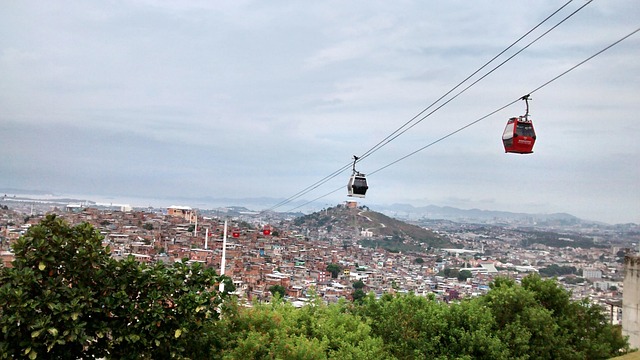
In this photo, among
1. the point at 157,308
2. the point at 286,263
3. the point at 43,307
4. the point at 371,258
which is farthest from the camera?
the point at 371,258

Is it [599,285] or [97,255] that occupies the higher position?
[97,255]

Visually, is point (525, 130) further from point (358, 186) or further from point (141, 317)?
point (141, 317)

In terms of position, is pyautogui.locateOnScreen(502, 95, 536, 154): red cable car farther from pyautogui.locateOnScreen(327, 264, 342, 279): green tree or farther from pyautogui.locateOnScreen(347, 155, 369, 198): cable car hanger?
pyautogui.locateOnScreen(327, 264, 342, 279): green tree

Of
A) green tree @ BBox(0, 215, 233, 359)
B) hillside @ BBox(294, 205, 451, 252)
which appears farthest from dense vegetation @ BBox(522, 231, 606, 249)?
green tree @ BBox(0, 215, 233, 359)

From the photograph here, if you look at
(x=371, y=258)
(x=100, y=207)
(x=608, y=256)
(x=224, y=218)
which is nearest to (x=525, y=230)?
(x=371, y=258)

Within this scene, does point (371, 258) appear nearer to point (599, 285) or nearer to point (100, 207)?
point (599, 285)

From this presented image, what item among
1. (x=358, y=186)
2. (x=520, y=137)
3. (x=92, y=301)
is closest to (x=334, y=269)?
(x=358, y=186)
